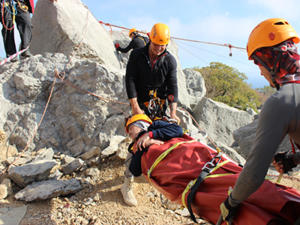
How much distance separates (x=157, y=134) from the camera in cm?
270

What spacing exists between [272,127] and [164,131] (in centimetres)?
162

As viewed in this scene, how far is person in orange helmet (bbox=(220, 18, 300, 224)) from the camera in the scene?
4.04 feet

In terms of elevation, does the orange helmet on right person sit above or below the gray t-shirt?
above

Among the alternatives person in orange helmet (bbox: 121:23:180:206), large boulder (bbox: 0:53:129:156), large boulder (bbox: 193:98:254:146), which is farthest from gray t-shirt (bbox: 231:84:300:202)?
large boulder (bbox: 193:98:254:146)

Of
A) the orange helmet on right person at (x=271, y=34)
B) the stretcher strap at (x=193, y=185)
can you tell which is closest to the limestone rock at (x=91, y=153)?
the stretcher strap at (x=193, y=185)

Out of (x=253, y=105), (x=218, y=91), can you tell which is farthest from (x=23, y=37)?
(x=253, y=105)

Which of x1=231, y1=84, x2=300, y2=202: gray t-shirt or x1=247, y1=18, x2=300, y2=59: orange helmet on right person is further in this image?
x1=247, y1=18, x2=300, y2=59: orange helmet on right person

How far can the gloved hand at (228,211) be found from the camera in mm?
1504

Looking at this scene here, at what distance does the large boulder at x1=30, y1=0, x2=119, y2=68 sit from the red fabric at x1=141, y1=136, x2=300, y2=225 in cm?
438

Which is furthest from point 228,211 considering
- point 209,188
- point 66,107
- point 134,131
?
point 66,107

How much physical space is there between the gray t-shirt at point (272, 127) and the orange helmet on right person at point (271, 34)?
16.5 inches

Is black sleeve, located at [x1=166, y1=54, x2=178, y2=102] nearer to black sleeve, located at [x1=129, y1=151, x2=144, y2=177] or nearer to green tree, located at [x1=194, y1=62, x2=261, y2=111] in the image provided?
black sleeve, located at [x1=129, y1=151, x2=144, y2=177]

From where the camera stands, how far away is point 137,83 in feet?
12.4

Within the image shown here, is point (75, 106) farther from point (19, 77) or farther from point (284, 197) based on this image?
point (284, 197)
